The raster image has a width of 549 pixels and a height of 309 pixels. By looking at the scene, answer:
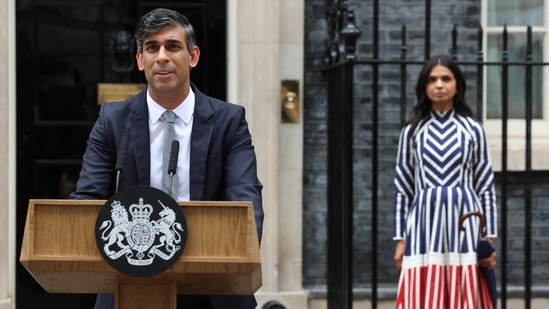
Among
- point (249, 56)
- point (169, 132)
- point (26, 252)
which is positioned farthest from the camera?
point (249, 56)

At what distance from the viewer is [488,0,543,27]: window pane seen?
807 cm

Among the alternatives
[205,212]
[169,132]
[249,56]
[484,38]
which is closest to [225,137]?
[169,132]

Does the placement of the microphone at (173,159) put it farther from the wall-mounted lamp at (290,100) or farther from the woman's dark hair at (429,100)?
the wall-mounted lamp at (290,100)

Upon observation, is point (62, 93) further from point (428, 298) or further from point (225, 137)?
point (225, 137)

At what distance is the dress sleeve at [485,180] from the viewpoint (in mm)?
6402

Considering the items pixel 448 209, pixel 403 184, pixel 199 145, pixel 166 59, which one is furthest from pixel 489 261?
pixel 166 59

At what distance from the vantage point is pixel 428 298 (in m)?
6.46

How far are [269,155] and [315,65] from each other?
608 mm

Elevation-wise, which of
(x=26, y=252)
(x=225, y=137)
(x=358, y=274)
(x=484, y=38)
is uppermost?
(x=484, y=38)

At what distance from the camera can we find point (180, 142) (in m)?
3.82

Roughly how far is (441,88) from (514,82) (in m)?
1.70

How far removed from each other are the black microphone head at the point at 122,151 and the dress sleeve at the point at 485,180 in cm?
298

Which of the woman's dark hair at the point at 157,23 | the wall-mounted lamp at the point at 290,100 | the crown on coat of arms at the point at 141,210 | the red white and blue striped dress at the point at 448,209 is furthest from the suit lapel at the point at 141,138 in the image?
the wall-mounted lamp at the point at 290,100

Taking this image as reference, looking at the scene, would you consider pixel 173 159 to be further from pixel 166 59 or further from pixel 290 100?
pixel 290 100
